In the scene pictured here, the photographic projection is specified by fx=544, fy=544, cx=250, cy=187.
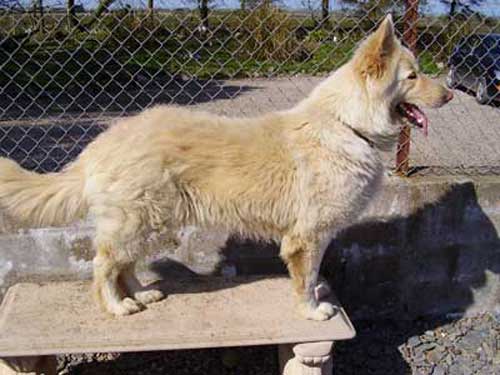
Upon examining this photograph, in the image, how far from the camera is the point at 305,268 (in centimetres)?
304

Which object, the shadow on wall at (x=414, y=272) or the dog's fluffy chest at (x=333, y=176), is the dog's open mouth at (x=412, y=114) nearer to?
the dog's fluffy chest at (x=333, y=176)

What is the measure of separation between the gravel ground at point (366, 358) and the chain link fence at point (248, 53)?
1.18 m

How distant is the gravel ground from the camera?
3.49 m

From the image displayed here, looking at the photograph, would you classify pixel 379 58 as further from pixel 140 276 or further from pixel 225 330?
pixel 140 276

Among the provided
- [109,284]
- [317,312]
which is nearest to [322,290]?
[317,312]

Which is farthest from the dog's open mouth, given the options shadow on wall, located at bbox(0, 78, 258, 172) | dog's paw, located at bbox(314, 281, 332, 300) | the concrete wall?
shadow on wall, located at bbox(0, 78, 258, 172)

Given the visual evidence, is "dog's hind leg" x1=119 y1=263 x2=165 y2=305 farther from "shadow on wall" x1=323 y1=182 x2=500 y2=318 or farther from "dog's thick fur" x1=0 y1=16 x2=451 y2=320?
"shadow on wall" x1=323 y1=182 x2=500 y2=318

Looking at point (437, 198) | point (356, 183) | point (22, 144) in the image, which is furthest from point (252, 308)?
point (22, 144)

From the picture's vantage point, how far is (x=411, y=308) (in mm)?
3994

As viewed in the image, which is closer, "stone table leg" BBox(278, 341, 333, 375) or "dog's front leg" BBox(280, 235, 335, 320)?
"stone table leg" BBox(278, 341, 333, 375)

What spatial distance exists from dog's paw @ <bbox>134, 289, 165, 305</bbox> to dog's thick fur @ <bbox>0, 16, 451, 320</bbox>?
124 mm

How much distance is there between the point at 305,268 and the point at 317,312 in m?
0.26

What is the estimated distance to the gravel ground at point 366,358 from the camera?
3.49m

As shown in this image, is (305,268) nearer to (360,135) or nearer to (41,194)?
(360,135)
